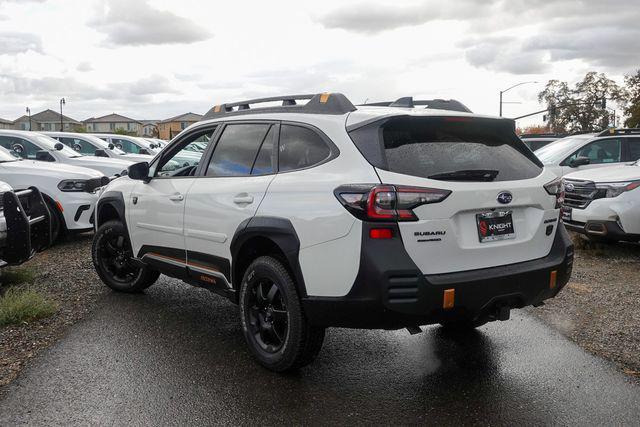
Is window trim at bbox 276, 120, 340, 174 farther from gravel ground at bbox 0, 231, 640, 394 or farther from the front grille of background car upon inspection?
the front grille of background car

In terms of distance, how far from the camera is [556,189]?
413cm

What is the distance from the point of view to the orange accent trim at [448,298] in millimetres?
3447

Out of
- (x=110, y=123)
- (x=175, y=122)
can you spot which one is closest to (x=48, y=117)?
(x=110, y=123)

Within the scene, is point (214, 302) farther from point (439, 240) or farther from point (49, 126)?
point (49, 126)

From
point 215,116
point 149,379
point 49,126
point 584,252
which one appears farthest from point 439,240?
point 49,126

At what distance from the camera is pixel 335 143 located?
3.78m

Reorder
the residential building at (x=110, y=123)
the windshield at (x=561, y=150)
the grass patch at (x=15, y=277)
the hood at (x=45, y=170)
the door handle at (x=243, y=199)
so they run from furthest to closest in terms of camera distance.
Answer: the residential building at (x=110, y=123)
the windshield at (x=561, y=150)
the hood at (x=45, y=170)
the grass patch at (x=15, y=277)
the door handle at (x=243, y=199)

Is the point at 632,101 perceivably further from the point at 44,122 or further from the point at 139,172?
the point at 44,122

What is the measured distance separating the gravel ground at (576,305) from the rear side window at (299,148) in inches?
93.7

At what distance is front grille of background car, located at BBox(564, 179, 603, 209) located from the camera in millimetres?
7914

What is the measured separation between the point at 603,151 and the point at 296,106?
8.74 m

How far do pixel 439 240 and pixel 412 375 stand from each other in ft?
3.72

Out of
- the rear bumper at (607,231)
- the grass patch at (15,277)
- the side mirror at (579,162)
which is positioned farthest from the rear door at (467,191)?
the side mirror at (579,162)

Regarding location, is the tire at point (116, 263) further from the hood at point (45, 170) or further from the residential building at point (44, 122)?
the residential building at point (44, 122)
